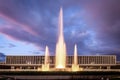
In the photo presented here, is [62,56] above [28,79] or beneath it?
above

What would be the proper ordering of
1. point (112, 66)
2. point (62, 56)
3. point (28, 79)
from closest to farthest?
1. point (28, 79)
2. point (62, 56)
3. point (112, 66)

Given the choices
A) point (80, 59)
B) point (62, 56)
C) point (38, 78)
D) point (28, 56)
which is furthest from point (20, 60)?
point (38, 78)

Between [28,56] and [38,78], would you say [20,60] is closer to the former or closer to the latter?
[28,56]

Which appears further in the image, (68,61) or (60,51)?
(68,61)

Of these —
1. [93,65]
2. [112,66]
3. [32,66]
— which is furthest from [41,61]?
[112,66]

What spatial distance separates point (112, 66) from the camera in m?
158

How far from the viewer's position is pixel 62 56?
7594cm

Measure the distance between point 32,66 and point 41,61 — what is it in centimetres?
662

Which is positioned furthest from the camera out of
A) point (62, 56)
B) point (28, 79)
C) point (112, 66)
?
point (112, 66)

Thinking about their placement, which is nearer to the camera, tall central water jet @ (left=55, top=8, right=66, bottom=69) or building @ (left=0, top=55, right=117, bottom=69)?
tall central water jet @ (left=55, top=8, right=66, bottom=69)

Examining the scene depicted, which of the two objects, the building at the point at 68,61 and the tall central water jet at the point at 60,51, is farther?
the building at the point at 68,61

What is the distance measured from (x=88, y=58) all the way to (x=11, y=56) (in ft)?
164

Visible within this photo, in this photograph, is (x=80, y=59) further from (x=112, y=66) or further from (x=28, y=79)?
(x=28, y=79)

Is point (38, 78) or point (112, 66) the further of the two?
point (112, 66)
